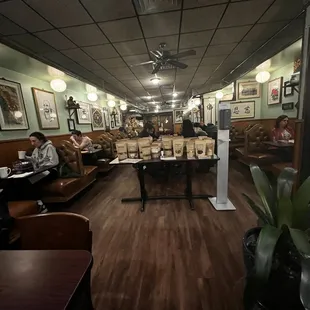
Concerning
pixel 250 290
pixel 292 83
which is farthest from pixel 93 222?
pixel 292 83

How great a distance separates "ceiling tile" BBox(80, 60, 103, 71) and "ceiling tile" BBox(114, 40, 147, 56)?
2.80 feet

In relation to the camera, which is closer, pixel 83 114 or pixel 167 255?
pixel 167 255

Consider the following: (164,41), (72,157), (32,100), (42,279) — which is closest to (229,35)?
(164,41)

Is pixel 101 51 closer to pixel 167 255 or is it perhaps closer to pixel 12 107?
pixel 12 107

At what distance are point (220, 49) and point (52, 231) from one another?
4.38m

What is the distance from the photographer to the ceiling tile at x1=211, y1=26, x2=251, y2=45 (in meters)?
3.05

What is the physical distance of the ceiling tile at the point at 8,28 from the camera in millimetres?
2390

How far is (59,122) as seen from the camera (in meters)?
5.15

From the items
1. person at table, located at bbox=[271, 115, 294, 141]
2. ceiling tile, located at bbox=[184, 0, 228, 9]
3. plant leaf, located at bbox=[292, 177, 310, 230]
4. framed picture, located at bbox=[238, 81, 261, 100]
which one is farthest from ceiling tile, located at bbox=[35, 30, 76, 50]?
framed picture, located at bbox=[238, 81, 261, 100]

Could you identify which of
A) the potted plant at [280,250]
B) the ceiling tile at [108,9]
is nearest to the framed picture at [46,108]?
the ceiling tile at [108,9]

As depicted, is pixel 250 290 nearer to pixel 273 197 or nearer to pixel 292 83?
pixel 273 197

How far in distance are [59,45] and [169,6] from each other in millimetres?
2087

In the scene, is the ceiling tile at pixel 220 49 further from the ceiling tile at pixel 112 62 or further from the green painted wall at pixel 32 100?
the green painted wall at pixel 32 100

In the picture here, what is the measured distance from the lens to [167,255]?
1925mm
